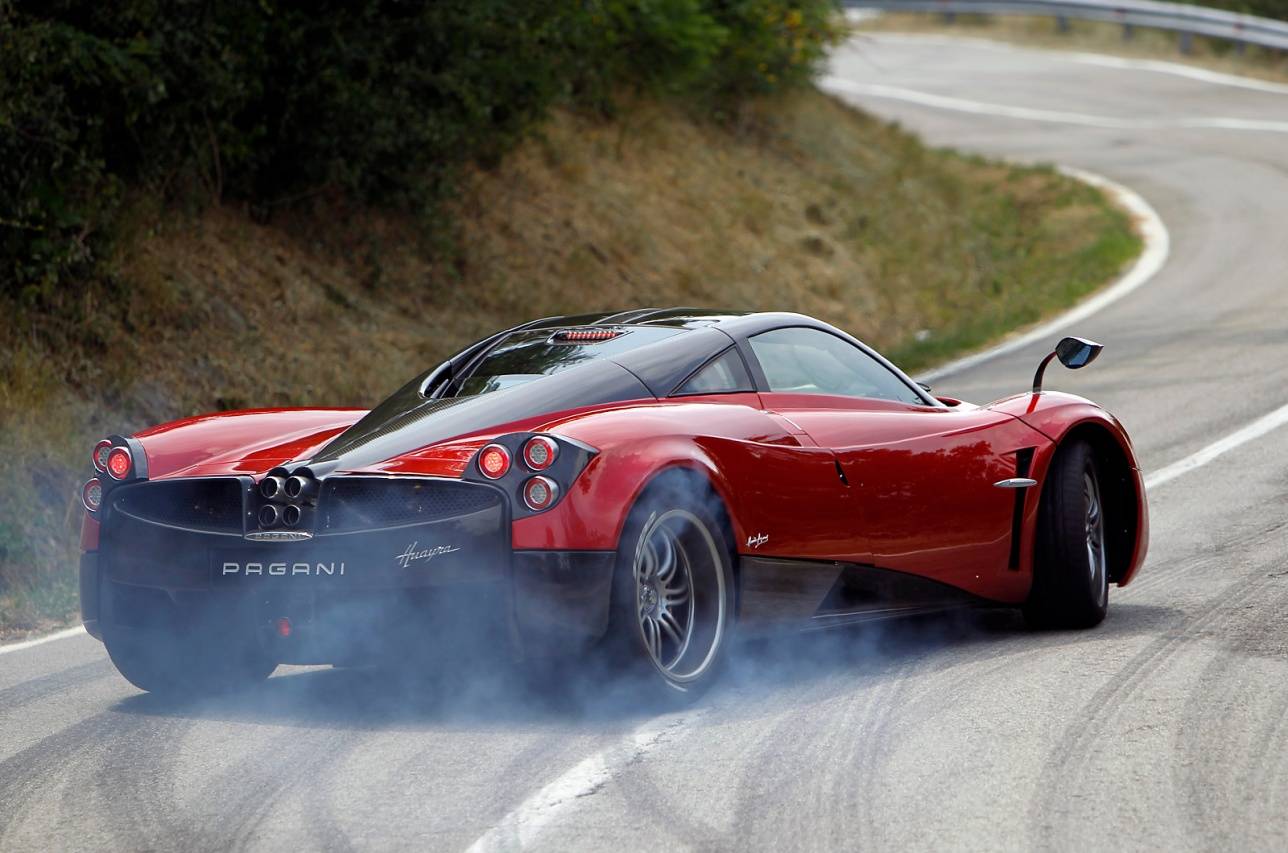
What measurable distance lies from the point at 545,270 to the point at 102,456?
34.0 feet

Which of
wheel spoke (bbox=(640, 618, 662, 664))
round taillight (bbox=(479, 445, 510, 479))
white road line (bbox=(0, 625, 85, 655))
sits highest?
round taillight (bbox=(479, 445, 510, 479))

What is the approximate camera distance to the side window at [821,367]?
20.6 ft

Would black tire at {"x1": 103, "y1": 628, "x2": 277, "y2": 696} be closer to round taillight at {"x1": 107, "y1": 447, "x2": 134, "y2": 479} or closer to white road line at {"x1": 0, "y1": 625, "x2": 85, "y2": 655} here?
round taillight at {"x1": 107, "y1": 447, "x2": 134, "y2": 479}

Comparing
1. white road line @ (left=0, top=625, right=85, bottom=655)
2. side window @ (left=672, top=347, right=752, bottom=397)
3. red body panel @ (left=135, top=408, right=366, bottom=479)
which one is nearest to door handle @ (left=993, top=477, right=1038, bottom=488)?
side window @ (left=672, top=347, right=752, bottom=397)

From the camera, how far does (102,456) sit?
5.80 meters

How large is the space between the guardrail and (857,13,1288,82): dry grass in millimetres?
466

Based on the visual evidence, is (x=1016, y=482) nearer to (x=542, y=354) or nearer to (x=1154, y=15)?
(x=542, y=354)

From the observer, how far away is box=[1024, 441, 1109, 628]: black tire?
662 centimetres

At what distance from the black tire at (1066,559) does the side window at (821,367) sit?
0.62 metres

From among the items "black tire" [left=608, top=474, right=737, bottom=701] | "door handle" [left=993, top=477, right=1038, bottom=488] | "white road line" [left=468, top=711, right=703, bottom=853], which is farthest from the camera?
"door handle" [left=993, top=477, right=1038, bottom=488]

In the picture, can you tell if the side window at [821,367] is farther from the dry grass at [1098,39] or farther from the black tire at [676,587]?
the dry grass at [1098,39]

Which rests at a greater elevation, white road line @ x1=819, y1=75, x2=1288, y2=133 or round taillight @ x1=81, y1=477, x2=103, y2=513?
white road line @ x1=819, y1=75, x2=1288, y2=133

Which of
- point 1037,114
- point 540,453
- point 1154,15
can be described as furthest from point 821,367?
point 1154,15

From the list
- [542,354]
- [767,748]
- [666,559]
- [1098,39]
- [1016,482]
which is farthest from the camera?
[1098,39]
